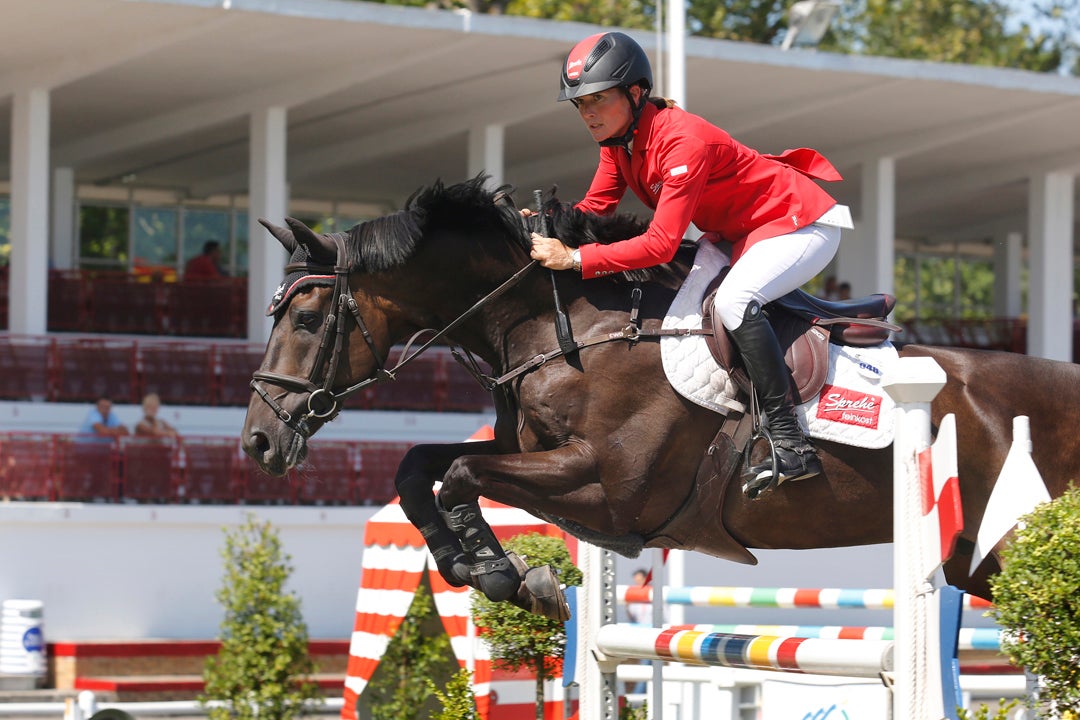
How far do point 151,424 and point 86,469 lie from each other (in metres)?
0.86

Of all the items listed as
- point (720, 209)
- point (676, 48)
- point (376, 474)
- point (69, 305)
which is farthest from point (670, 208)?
point (69, 305)

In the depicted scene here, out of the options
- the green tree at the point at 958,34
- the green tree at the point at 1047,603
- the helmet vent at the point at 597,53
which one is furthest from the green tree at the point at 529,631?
the green tree at the point at 958,34

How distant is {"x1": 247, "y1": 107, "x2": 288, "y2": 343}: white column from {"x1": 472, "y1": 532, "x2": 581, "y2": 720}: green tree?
1154 cm

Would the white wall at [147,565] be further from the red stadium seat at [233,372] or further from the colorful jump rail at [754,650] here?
the colorful jump rail at [754,650]

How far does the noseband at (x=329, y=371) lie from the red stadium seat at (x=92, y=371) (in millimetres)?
10991

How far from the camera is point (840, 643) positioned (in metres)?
3.90

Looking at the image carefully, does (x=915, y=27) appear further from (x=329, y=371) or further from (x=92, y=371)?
(x=329, y=371)

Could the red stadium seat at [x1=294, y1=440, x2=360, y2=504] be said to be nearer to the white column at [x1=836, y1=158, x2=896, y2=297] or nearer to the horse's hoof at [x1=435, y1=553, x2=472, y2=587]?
the white column at [x1=836, y1=158, x2=896, y2=297]

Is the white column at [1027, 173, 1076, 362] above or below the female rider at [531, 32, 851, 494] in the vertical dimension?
above

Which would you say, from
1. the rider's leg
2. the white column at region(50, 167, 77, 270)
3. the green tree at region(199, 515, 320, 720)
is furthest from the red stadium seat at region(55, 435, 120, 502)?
the rider's leg

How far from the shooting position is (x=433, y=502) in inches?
179

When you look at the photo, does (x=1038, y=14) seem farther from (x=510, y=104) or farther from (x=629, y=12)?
(x=510, y=104)

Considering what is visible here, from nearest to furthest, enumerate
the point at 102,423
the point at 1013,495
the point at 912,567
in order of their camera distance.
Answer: the point at 912,567 < the point at 1013,495 < the point at 102,423

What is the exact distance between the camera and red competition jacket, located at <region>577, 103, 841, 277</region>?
14.4ft
